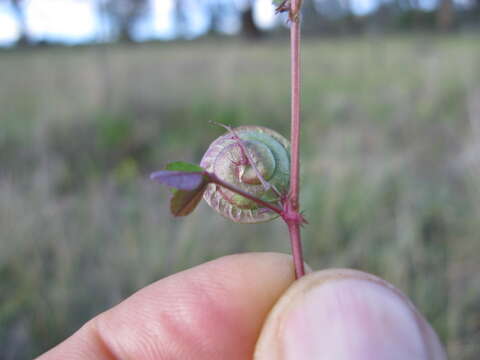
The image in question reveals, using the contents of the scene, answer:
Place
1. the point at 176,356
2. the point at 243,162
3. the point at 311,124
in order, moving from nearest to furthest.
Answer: the point at 243,162 → the point at 176,356 → the point at 311,124

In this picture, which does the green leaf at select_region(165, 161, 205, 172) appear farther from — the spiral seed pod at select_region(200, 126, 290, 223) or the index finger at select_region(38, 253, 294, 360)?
the index finger at select_region(38, 253, 294, 360)

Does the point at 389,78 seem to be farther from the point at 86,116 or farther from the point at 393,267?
the point at 393,267

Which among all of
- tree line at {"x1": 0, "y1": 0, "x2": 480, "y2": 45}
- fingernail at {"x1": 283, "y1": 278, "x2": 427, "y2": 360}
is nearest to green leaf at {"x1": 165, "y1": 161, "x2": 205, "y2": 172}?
fingernail at {"x1": 283, "y1": 278, "x2": 427, "y2": 360}

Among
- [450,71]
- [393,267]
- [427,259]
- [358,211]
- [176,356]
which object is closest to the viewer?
[176,356]

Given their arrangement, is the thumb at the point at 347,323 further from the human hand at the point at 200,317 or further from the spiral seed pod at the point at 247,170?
the spiral seed pod at the point at 247,170

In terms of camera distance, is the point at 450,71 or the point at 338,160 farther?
the point at 450,71

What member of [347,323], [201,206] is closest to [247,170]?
[347,323]

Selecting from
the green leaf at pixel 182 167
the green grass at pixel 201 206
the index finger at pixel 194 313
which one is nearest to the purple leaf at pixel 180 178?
the green leaf at pixel 182 167

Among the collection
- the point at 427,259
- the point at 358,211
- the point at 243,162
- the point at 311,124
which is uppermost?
the point at 243,162

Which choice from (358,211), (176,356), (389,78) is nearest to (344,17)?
(389,78)

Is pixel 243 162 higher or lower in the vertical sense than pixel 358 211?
higher
